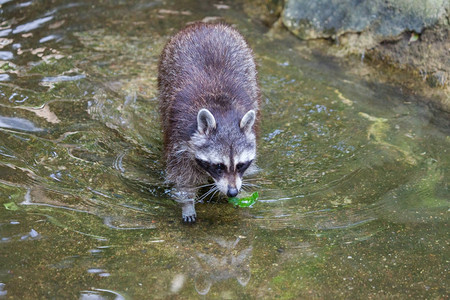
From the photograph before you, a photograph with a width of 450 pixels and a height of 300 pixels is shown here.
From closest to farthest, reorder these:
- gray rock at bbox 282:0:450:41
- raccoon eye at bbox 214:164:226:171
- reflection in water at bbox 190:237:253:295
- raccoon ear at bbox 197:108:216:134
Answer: reflection in water at bbox 190:237:253:295
raccoon ear at bbox 197:108:216:134
raccoon eye at bbox 214:164:226:171
gray rock at bbox 282:0:450:41

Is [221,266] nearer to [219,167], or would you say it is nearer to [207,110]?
[219,167]

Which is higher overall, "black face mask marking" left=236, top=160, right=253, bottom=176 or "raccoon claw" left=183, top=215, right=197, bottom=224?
"black face mask marking" left=236, top=160, right=253, bottom=176

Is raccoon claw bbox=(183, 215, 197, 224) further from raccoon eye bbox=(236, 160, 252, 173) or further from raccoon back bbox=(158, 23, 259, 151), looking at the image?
raccoon back bbox=(158, 23, 259, 151)

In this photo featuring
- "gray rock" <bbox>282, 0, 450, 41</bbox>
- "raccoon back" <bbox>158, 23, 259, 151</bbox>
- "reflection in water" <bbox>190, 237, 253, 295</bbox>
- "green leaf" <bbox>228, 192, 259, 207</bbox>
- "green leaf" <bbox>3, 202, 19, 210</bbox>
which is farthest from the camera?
"gray rock" <bbox>282, 0, 450, 41</bbox>

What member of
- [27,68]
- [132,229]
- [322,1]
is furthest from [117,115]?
[322,1]

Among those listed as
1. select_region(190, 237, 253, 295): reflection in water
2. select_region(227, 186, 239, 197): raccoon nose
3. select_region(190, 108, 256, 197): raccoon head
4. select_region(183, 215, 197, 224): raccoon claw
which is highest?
select_region(190, 108, 256, 197): raccoon head

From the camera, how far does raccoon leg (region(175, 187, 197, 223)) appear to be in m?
4.09

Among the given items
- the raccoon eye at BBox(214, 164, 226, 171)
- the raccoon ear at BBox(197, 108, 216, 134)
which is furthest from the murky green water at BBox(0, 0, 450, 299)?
the raccoon ear at BBox(197, 108, 216, 134)

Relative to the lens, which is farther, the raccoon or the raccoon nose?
the raccoon

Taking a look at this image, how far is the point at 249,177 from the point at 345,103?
1690 millimetres

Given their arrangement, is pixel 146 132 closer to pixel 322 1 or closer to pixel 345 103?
pixel 345 103

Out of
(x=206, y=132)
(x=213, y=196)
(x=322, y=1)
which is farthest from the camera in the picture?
(x=322, y=1)

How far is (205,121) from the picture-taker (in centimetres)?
409

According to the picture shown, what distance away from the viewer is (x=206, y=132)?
414 centimetres
